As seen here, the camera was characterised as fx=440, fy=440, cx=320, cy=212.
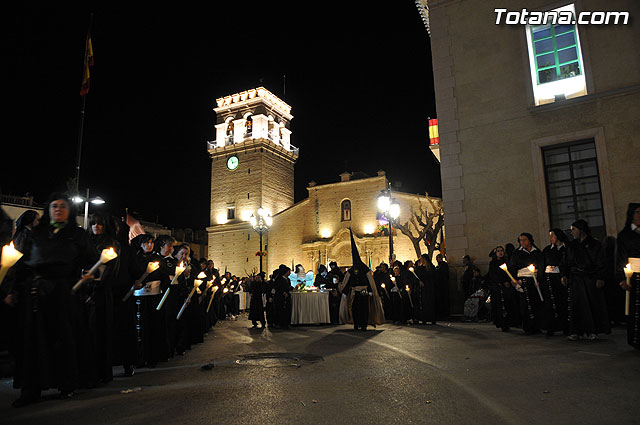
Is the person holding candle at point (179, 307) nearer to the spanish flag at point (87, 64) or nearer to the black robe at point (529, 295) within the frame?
the black robe at point (529, 295)

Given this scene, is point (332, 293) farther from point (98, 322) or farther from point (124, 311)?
point (98, 322)

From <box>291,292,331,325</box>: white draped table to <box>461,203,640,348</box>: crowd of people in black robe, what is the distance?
18.0 ft

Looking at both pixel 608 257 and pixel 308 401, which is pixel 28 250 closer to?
pixel 308 401

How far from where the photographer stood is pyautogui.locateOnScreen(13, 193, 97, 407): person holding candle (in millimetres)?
4117

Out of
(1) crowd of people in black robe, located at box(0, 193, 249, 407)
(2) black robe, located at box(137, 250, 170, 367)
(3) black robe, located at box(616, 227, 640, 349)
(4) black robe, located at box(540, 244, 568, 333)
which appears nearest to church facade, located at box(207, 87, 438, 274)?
(4) black robe, located at box(540, 244, 568, 333)

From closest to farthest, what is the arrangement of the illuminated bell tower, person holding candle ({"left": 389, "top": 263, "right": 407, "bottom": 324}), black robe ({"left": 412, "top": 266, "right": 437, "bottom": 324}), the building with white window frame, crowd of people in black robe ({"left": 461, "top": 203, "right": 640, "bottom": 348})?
crowd of people in black robe ({"left": 461, "top": 203, "right": 640, "bottom": 348}) < the building with white window frame < black robe ({"left": 412, "top": 266, "right": 437, "bottom": 324}) < person holding candle ({"left": 389, "top": 263, "right": 407, "bottom": 324}) < the illuminated bell tower

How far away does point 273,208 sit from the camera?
46406 mm

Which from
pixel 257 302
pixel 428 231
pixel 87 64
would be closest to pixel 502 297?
pixel 257 302

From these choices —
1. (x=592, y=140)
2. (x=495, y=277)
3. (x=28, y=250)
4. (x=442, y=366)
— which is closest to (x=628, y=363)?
(x=442, y=366)

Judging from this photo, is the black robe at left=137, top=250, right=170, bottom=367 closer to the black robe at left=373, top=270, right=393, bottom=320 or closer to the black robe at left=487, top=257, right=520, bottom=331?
the black robe at left=487, top=257, right=520, bottom=331

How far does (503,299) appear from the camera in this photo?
30.7 feet

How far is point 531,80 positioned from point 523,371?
10.1m

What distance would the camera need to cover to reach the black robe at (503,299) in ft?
30.1

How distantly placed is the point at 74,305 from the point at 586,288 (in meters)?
7.61
